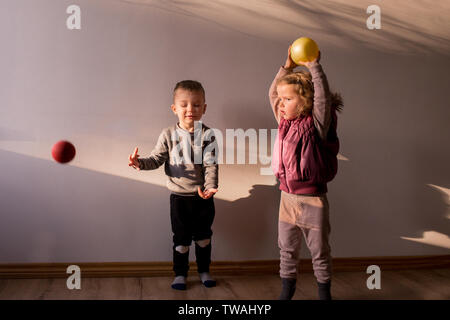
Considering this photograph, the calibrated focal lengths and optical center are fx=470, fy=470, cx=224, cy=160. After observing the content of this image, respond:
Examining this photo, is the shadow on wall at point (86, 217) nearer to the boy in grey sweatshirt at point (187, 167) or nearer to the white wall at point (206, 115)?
the white wall at point (206, 115)

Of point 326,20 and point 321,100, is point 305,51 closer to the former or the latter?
point 321,100

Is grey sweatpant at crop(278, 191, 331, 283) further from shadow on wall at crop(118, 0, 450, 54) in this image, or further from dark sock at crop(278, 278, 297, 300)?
shadow on wall at crop(118, 0, 450, 54)

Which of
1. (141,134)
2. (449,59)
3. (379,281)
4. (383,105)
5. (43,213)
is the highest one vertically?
(449,59)

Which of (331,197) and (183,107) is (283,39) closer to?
(183,107)

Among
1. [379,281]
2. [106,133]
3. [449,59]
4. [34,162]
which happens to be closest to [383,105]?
[449,59]

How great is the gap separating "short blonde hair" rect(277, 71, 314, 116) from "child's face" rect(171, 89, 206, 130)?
1.35ft

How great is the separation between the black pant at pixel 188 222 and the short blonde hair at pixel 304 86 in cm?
62

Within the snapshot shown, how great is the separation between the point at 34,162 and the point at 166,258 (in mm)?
742

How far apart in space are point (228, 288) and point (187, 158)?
0.60 meters

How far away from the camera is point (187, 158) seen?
204cm

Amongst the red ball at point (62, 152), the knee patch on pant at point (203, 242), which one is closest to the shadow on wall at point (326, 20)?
the red ball at point (62, 152)

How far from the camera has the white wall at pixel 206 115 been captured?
6.91ft

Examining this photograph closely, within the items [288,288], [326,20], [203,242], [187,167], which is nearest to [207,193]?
[187,167]

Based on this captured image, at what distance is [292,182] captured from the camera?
1.77 m
